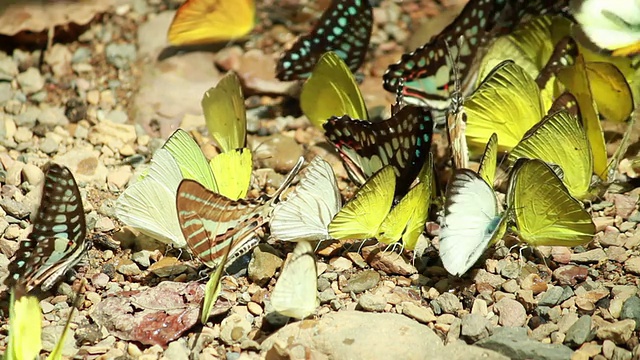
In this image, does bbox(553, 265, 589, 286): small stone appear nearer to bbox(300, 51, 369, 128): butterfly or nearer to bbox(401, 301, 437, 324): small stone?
bbox(401, 301, 437, 324): small stone

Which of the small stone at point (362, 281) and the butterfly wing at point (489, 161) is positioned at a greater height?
the butterfly wing at point (489, 161)

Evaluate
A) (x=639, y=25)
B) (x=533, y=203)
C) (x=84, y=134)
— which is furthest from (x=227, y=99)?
(x=639, y=25)

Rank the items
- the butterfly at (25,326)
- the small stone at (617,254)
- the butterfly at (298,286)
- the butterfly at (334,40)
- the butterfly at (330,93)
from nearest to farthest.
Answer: the butterfly at (25,326), the butterfly at (298,286), the small stone at (617,254), the butterfly at (330,93), the butterfly at (334,40)

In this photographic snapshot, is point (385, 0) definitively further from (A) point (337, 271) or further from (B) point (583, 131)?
(A) point (337, 271)

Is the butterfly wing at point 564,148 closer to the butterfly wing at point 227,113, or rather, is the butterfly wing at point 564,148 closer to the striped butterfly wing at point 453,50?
the striped butterfly wing at point 453,50

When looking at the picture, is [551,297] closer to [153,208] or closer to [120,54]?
[153,208]

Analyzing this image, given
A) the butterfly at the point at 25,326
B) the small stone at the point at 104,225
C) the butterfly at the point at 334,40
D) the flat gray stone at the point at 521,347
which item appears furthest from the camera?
the butterfly at the point at 334,40

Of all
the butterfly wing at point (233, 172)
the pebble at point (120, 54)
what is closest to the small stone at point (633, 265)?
the butterfly wing at point (233, 172)

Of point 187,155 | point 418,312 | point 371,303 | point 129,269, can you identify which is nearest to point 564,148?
point 418,312
